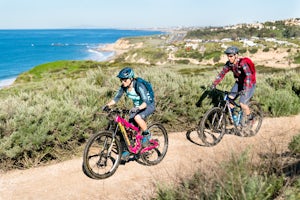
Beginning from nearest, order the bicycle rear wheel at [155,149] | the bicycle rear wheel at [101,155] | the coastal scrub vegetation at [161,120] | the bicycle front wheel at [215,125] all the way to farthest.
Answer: the coastal scrub vegetation at [161,120] → the bicycle rear wheel at [101,155] → the bicycle rear wheel at [155,149] → the bicycle front wheel at [215,125]

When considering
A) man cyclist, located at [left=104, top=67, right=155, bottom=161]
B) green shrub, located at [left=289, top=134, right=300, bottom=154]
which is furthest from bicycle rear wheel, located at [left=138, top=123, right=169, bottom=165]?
green shrub, located at [left=289, top=134, right=300, bottom=154]

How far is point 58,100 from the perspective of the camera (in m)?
8.82

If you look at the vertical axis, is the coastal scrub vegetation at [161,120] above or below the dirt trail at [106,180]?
above

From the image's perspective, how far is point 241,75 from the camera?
8.51m

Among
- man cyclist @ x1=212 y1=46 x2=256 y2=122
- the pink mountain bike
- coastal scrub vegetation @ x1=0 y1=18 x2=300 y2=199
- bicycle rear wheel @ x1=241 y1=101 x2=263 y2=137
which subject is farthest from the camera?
bicycle rear wheel @ x1=241 y1=101 x2=263 y2=137

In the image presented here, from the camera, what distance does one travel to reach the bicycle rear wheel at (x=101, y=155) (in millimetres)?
5941

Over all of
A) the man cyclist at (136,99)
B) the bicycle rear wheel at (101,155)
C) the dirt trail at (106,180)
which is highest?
the man cyclist at (136,99)

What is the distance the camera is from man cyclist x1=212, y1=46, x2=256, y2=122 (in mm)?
8086

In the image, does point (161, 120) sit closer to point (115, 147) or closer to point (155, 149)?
point (155, 149)

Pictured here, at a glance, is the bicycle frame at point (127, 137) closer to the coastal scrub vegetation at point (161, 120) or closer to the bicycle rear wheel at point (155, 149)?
the bicycle rear wheel at point (155, 149)

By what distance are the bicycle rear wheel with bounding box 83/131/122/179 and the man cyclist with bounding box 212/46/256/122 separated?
3149mm

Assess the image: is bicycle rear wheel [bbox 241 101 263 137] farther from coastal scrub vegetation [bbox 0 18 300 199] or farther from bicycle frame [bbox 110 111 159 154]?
bicycle frame [bbox 110 111 159 154]

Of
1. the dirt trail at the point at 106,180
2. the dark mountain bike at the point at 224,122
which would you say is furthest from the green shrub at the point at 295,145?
the dark mountain bike at the point at 224,122

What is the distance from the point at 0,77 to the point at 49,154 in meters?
66.5
